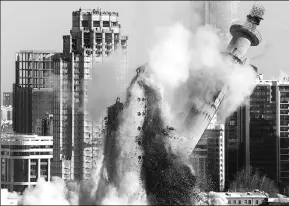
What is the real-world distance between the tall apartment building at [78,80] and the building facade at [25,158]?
1.28 meters

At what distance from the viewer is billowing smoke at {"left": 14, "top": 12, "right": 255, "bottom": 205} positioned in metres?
93.6

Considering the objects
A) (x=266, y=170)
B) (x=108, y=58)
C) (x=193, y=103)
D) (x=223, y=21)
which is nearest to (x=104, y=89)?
(x=193, y=103)

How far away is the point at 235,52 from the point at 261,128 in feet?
210

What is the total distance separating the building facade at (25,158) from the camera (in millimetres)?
142125

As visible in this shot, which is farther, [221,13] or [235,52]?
[221,13]

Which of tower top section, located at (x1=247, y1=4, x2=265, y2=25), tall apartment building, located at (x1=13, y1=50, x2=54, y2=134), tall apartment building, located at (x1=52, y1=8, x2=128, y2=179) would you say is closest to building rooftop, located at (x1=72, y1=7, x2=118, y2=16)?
tall apartment building, located at (x1=52, y1=8, x2=128, y2=179)

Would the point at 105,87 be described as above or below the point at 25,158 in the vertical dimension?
above

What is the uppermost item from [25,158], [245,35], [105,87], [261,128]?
[245,35]

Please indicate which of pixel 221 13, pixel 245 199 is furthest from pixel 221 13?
pixel 245 199

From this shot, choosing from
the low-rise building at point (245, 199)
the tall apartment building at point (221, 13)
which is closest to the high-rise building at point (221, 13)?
the tall apartment building at point (221, 13)

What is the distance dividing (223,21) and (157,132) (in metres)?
76.0

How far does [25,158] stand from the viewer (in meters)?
143

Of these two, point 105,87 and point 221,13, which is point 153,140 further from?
point 221,13

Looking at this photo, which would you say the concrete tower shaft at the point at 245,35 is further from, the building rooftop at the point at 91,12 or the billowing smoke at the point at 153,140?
the building rooftop at the point at 91,12
